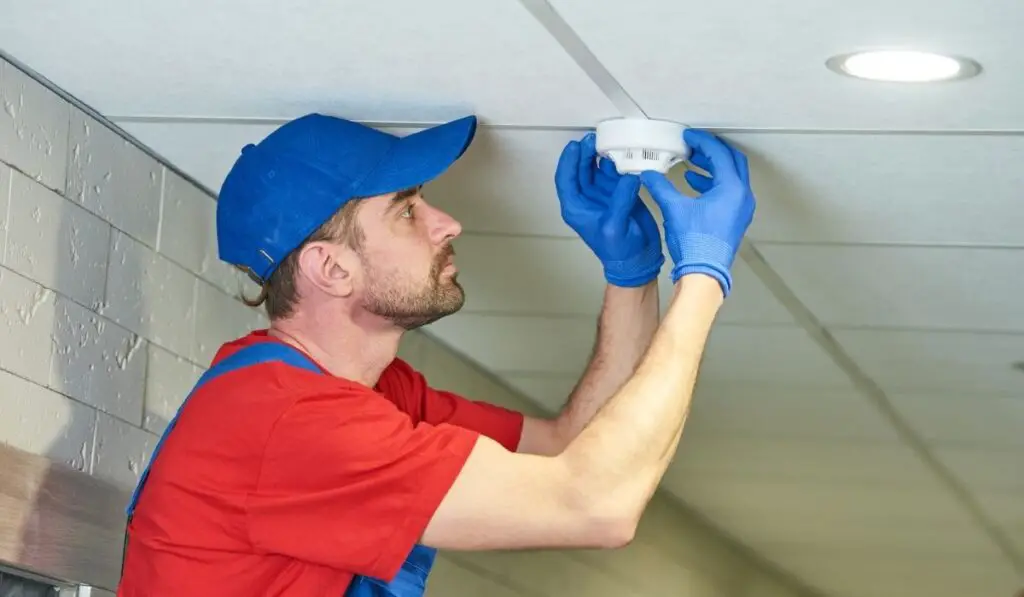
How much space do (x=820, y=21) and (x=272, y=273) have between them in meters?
0.92

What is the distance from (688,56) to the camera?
2119 millimetres

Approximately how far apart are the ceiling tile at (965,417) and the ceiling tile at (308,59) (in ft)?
6.10

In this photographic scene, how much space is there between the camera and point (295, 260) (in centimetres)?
240

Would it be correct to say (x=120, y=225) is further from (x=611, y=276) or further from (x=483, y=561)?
(x=483, y=561)

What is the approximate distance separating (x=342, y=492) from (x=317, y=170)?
20.3 inches

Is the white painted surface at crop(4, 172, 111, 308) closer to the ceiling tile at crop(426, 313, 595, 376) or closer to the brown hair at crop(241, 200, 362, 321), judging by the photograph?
the brown hair at crop(241, 200, 362, 321)

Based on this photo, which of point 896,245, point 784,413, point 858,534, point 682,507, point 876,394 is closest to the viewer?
point 896,245

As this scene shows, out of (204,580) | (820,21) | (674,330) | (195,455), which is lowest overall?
(204,580)

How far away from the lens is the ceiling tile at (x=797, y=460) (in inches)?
178

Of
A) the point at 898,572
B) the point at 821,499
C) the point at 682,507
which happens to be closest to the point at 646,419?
the point at 821,499

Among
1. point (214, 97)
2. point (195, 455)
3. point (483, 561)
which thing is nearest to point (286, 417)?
point (195, 455)

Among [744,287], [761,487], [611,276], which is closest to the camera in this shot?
[611,276]

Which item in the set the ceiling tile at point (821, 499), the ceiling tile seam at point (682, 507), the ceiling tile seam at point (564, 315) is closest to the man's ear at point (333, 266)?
the ceiling tile seam at point (564, 315)

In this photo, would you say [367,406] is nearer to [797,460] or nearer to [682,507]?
[797,460]
